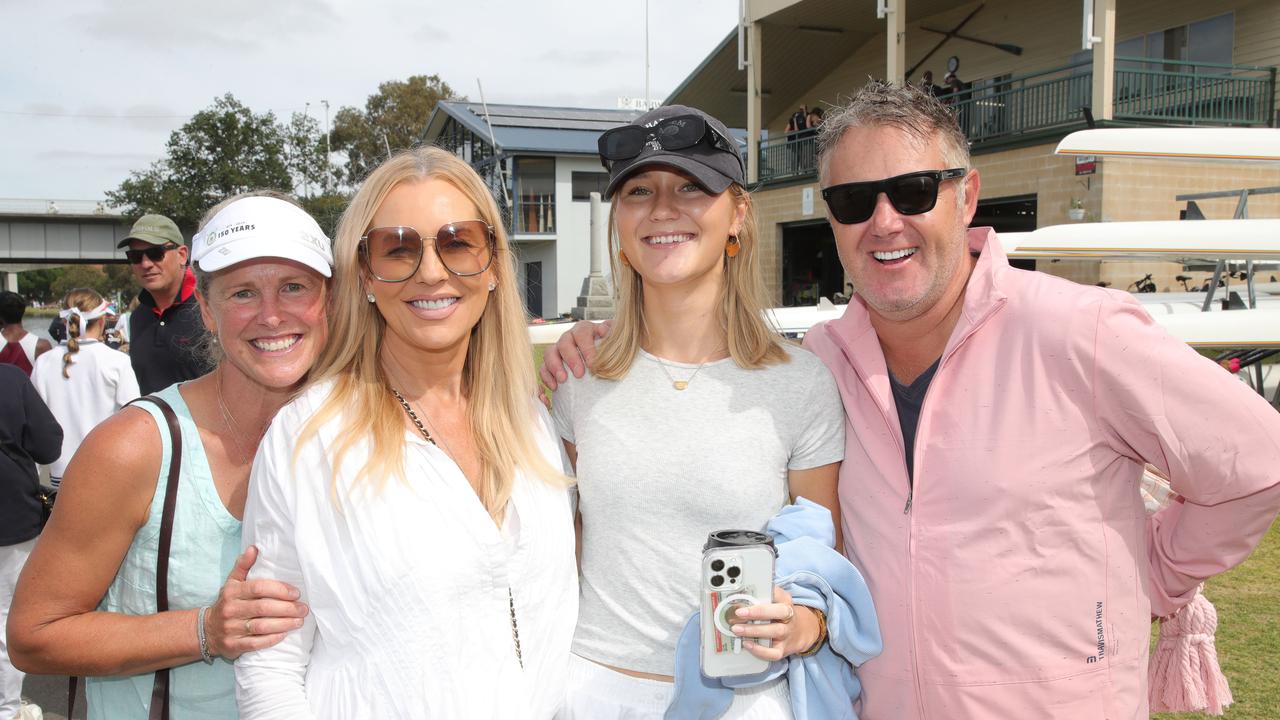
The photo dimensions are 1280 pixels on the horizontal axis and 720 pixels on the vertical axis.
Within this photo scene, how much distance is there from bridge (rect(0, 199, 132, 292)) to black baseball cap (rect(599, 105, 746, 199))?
5005cm

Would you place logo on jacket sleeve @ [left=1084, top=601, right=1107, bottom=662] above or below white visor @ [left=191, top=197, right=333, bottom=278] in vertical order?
below

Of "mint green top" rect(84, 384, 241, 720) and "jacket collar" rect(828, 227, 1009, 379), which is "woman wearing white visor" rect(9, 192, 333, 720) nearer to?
"mint green top" rect(84, 384, 241, 720)

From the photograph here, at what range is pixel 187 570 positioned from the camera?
2158 millimetres

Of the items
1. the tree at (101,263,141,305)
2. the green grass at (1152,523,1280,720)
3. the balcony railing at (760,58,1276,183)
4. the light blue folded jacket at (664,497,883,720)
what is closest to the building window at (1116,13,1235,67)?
the balcony railing at (760,58,1276,183)

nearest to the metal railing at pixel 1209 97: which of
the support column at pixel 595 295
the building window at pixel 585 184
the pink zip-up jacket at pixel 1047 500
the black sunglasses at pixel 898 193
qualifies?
the support column at pixel 595 295

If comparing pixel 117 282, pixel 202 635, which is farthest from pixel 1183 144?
pixel 117 282

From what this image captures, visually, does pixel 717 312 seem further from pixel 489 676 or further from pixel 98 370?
pixel 98 370

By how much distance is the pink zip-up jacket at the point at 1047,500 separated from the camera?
7.14 feet

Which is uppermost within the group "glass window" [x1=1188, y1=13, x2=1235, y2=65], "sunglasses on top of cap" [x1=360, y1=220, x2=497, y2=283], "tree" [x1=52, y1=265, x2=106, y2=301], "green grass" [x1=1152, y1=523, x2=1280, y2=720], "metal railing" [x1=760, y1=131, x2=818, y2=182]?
"glass window" [x1=1188, y1=13, x2=1235, y2=65]

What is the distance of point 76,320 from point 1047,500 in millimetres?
7383

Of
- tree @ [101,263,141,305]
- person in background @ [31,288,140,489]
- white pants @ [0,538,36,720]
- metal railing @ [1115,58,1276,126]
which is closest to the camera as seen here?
white pants @ [0,538,36,720]

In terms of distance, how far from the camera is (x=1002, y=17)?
22000 mm

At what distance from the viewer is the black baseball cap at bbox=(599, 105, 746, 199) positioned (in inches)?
99.9

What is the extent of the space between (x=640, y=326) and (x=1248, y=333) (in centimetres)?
880
